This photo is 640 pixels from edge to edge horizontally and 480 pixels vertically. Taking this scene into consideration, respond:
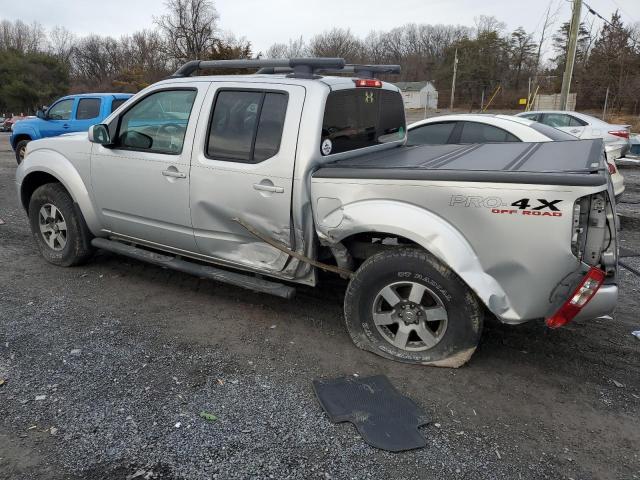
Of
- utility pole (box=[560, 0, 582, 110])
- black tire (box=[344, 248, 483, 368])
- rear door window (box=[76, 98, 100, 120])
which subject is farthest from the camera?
utility pole (box=[560, 0, 582, 110])

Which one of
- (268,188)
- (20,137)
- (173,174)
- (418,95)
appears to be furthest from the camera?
(418,95)

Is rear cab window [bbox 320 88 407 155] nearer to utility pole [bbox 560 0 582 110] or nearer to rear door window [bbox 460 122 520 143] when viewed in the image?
rear door window [bbox 460 122 520 143]

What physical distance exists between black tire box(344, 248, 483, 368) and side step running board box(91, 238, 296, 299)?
594 millimetres

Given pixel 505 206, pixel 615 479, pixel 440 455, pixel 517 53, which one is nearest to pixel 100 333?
pixel 440 455

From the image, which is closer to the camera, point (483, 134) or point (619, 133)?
point (483, 134)

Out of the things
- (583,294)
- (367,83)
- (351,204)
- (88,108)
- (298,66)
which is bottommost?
(583,294)

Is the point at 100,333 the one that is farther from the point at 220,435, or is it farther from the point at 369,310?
the point at 369,310

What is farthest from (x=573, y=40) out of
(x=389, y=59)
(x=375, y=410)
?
(x=389, y=59)

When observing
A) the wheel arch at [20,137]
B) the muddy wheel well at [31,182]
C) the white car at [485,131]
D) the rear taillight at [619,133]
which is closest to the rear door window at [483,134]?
the white car at [485,131]

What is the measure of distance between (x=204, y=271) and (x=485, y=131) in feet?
15.3

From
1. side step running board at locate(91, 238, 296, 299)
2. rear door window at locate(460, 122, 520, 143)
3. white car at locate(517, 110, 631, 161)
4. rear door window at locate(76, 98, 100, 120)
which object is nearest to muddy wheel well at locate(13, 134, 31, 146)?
rear door window at locate(76, 98, 100, 120)

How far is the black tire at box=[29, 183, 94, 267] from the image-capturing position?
4.97 m

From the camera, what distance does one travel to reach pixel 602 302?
2869 mm

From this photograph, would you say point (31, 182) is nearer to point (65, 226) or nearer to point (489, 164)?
point (65, 226)
